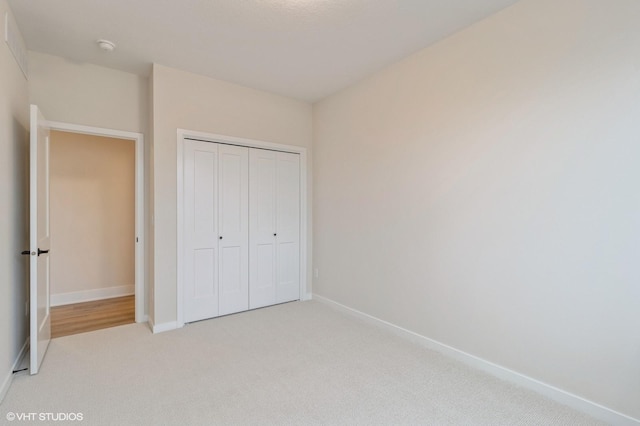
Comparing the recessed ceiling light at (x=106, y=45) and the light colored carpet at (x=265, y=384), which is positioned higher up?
the recessed ceiling light at (x=106, y=45)

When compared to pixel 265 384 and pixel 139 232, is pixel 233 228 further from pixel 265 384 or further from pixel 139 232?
pixel 265 384

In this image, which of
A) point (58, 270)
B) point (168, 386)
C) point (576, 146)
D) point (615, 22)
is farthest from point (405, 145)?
point (58, 270)

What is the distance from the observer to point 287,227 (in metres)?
4.14

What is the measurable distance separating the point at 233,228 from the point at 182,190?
722mm

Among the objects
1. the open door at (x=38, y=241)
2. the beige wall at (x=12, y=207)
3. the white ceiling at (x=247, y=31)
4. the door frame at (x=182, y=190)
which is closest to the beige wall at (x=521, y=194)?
the white ceiling at (x=247, y=31)

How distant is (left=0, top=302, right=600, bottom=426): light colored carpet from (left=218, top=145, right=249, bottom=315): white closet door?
69 cm

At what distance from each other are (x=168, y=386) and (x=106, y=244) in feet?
10.2

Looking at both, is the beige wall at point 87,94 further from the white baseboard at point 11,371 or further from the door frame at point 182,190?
the white baseboard at point 11,371

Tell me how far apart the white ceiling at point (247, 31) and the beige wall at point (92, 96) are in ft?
0.37

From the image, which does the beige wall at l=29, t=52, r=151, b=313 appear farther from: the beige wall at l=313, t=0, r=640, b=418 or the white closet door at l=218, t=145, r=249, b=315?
the beige wall at l=313, t=0, r=640, b=418

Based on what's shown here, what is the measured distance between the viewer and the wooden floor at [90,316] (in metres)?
3.26

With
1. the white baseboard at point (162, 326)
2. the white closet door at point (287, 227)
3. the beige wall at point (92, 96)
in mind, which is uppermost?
the beige wall at point (92, 96)

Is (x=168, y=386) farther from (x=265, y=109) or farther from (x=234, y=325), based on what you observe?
(x=265, y=109)

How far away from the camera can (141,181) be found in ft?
11.2
